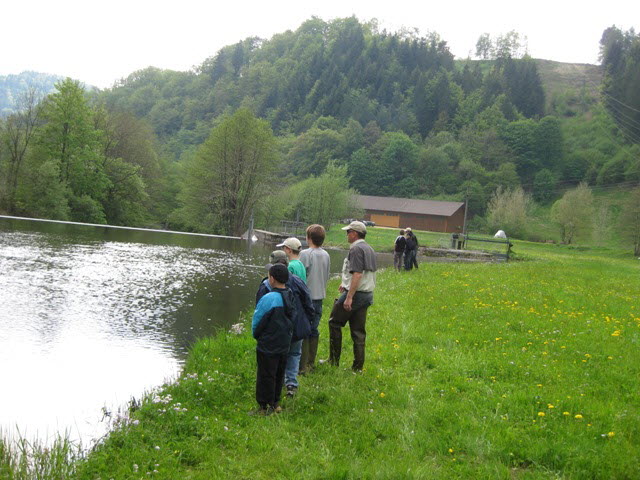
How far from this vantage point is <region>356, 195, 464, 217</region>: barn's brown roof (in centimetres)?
10003

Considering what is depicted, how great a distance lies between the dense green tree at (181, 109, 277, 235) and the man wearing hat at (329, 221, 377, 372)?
49451mm

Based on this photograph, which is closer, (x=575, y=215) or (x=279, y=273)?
(x=279, y=273)

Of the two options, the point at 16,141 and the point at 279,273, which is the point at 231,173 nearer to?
the point at 16,141

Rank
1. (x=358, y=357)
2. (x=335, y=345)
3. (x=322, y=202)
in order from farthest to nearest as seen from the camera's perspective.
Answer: (x=322, y=202), (x=335, y=345), (x=358, y=357)

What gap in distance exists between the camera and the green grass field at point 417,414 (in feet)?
16.6

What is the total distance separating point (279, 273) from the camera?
21.3ft

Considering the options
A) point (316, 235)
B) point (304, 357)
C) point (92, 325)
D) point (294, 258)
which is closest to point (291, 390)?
point (304, 357)

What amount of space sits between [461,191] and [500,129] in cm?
3386

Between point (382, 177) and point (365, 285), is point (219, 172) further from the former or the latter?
point (382, 177)

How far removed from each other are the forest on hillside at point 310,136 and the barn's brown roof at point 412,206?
750cm

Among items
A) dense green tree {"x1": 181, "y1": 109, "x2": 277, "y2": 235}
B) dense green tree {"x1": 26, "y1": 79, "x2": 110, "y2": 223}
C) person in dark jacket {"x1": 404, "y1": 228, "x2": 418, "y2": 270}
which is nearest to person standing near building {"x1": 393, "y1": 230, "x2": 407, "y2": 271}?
person in dark jacket {"x1": 404, "y1": 228, "x2": 418, "y2": 270}

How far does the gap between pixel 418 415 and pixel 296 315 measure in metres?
1.91

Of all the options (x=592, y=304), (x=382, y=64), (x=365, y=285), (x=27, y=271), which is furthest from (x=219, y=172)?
(x=382, y=64)

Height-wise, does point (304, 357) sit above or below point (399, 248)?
below
